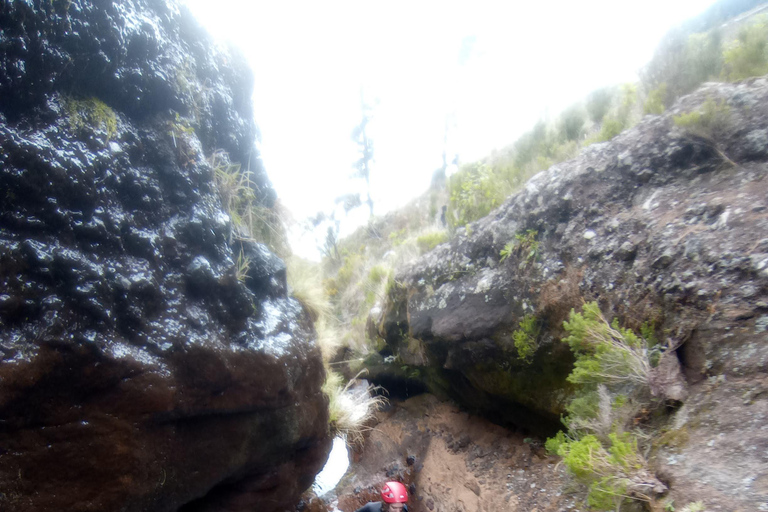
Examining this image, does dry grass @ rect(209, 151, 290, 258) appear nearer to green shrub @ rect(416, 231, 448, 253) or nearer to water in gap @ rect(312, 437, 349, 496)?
water in gap @ rect(312, 437, 349, 496)

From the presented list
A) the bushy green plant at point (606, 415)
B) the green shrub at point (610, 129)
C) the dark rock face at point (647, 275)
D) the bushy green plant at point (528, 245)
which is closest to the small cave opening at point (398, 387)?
the dark rock face at point (647, 275)

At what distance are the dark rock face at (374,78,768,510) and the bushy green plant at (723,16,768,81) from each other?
61 centimetres

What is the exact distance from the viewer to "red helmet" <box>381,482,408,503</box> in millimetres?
3963

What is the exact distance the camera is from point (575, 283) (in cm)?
353

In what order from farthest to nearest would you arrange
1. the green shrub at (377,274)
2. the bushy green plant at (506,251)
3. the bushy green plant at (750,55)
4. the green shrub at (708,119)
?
the green shrub at (377,274), the bushy green plant at (506,251), the bushy green plant at (750,55), the green shrub at (708,119)

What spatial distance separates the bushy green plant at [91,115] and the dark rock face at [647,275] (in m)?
3.60

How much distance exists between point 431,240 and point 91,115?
212 inches

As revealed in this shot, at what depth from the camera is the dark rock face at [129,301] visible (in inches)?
83.7

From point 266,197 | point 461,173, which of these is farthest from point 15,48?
point 461,173

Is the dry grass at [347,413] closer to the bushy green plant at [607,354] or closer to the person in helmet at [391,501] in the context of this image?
the person in helmet at [391,501]

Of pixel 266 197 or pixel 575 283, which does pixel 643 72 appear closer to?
pixel 575 283

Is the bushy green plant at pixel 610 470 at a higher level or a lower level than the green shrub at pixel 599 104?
lower

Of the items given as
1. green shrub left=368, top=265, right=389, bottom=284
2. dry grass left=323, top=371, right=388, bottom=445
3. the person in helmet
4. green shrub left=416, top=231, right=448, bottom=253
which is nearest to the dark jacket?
the person in helmet

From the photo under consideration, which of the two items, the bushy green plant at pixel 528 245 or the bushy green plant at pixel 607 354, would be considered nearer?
the bushy green plant at pixel 607 354
